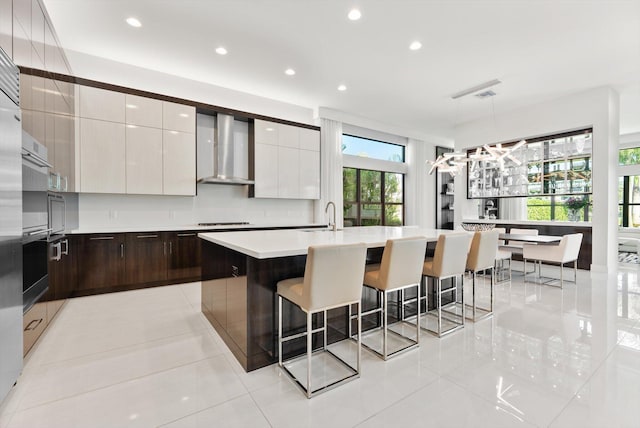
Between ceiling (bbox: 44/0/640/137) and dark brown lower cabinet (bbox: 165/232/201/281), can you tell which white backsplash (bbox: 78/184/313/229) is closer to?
dark brown lower cabinet (bbox: 165/232/201/281)

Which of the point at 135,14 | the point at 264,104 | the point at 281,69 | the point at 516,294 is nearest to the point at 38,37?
the point at 135,14

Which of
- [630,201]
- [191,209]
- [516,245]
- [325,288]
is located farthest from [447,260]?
[630,201]

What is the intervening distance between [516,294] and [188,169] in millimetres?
5046

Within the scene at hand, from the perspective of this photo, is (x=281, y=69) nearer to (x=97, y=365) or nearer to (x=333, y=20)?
(x=333, y=20)

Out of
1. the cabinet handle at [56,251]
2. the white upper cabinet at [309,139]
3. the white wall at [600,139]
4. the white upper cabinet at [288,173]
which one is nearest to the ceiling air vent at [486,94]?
the white wall at [600,139]

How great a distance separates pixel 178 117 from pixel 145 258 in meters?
2.14

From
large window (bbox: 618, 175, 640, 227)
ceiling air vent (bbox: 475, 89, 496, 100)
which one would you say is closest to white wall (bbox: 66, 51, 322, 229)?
ceiling air vent (bbox: 475, 89, 496, 100)

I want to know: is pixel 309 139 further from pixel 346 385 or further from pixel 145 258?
pixel 346 385

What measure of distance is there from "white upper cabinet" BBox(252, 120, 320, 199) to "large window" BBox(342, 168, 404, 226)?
117 cm

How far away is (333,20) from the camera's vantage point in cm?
333

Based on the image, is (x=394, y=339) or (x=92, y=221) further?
(x=92, y=221)

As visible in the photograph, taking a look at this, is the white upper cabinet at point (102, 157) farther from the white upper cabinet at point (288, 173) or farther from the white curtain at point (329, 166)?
the white curtain at point (329, 166)

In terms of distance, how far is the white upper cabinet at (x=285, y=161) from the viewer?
208 inches

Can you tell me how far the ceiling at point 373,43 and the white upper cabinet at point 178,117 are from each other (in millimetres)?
628
